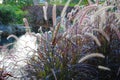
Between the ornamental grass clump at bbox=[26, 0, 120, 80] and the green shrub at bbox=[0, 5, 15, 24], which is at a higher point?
the ornamental grass clump at bbox=[26, 0, 120, 80]

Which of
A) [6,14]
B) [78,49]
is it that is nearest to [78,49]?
[78,49]

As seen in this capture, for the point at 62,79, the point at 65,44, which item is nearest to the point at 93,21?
the point at 65,44

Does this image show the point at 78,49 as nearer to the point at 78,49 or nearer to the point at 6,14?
the point at 78,49

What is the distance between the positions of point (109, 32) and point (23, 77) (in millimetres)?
722

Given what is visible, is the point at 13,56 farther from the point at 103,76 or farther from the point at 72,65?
the point at 103,76

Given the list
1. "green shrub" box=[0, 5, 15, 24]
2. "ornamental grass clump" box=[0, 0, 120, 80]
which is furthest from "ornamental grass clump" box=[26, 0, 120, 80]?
"green shrub" box=[0, 5, 15, 24]

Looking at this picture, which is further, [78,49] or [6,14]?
[6,14]

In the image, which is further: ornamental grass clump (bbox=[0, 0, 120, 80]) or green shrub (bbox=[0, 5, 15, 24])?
green shrub (bbox=[0, 5, 15, 24])

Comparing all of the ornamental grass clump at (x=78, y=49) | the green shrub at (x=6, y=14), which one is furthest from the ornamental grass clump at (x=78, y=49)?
the green shrub at (x=6, y=14)

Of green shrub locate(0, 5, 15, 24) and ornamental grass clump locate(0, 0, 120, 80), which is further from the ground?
ornamental grass clump locate(0, 0, 120, 80)

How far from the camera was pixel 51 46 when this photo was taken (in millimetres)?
2410

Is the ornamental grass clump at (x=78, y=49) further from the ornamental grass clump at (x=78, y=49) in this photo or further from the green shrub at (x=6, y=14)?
the green shrub at (x=6, y=14)

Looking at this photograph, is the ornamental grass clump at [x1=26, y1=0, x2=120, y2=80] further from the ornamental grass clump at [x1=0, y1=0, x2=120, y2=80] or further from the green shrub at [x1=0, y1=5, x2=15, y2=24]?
the green shrub at [x1=0, y1=5, x2=15, y2=24]

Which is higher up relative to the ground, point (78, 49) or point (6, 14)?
point (78, 49)
